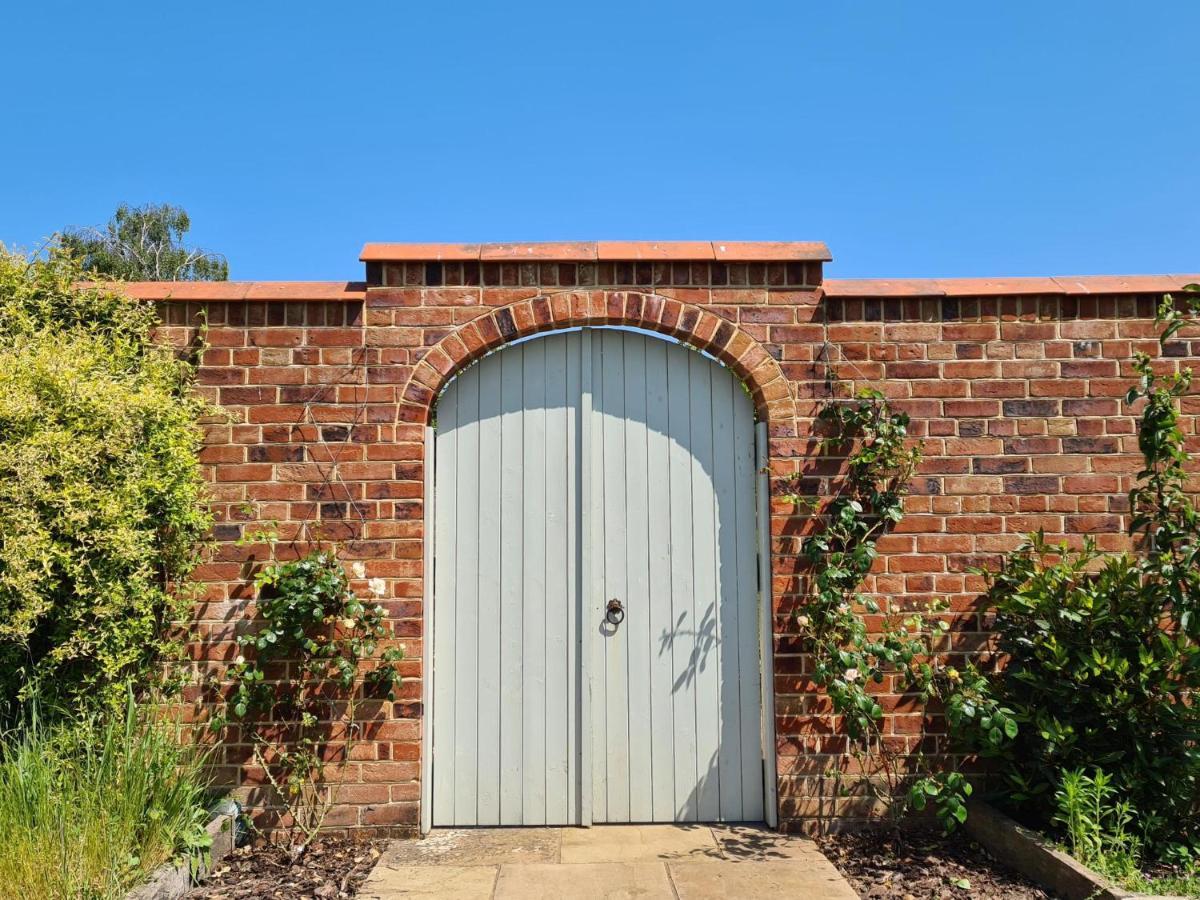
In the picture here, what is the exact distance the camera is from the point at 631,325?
4.62 m

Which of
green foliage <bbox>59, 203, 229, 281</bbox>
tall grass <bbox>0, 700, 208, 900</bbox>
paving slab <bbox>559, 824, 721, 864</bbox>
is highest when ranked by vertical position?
green foliage <bbox>59, 203, 229, 281</bbox>

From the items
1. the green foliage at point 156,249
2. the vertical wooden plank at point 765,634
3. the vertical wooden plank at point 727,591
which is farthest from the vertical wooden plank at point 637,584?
the green foliage at point 156,249

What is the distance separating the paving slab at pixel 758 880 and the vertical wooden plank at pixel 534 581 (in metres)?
0.83

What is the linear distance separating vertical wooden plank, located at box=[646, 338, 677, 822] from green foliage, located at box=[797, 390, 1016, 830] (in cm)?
69

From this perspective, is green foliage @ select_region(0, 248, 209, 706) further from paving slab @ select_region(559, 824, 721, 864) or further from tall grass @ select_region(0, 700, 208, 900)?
paving slab @ select_region(559, 824, 721, 864)

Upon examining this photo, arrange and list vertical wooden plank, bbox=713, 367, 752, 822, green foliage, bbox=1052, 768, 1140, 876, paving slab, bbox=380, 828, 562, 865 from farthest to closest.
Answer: vertical wooden plank, bbox=713, 367, 752, 822 → paving slab, bbox=380, 828, 562, 865 → green foliage, bbox=1052, 768, 1140, 876

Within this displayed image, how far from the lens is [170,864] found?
3633 mm

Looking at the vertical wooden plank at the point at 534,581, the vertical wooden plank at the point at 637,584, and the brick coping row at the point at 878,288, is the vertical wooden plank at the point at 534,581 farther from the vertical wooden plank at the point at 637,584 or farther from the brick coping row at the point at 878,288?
the brick coping row at the point at 878,288

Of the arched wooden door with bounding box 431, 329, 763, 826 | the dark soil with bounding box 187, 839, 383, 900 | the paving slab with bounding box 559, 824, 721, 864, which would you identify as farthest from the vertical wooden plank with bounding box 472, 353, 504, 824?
the dark soil with bounding box 187, 839, 383, 900

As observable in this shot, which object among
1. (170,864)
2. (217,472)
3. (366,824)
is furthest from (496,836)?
(217,472)

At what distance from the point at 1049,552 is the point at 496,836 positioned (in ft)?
9.93

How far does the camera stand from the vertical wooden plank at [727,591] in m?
4.52

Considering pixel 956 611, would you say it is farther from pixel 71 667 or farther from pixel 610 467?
pixel 71 667

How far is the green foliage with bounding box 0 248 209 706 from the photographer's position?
3764 millimetres
